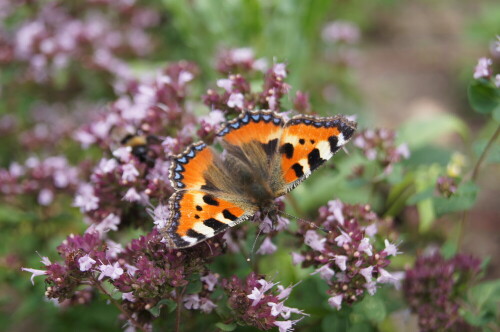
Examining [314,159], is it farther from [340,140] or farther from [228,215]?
[228,215]

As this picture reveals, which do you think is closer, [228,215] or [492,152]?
[228,215]

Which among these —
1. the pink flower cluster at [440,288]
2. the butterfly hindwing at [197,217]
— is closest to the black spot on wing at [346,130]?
the butterfly hindwing at [197,217]

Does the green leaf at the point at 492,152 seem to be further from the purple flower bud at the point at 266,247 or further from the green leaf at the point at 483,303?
the purple flower bud at the point at 266,247

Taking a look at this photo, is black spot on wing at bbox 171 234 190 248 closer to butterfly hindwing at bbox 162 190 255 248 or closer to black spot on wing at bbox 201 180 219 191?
butterfly hindwing at bbox 162 190 255 248

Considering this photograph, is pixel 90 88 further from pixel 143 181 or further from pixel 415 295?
pixel 415 295

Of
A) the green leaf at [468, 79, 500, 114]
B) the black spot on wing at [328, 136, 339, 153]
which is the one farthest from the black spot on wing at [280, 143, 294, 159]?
the green leaf at [468, 79, 500, 114]

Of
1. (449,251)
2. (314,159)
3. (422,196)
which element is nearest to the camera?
(314,159)

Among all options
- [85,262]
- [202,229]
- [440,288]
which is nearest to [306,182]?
[440,288]
